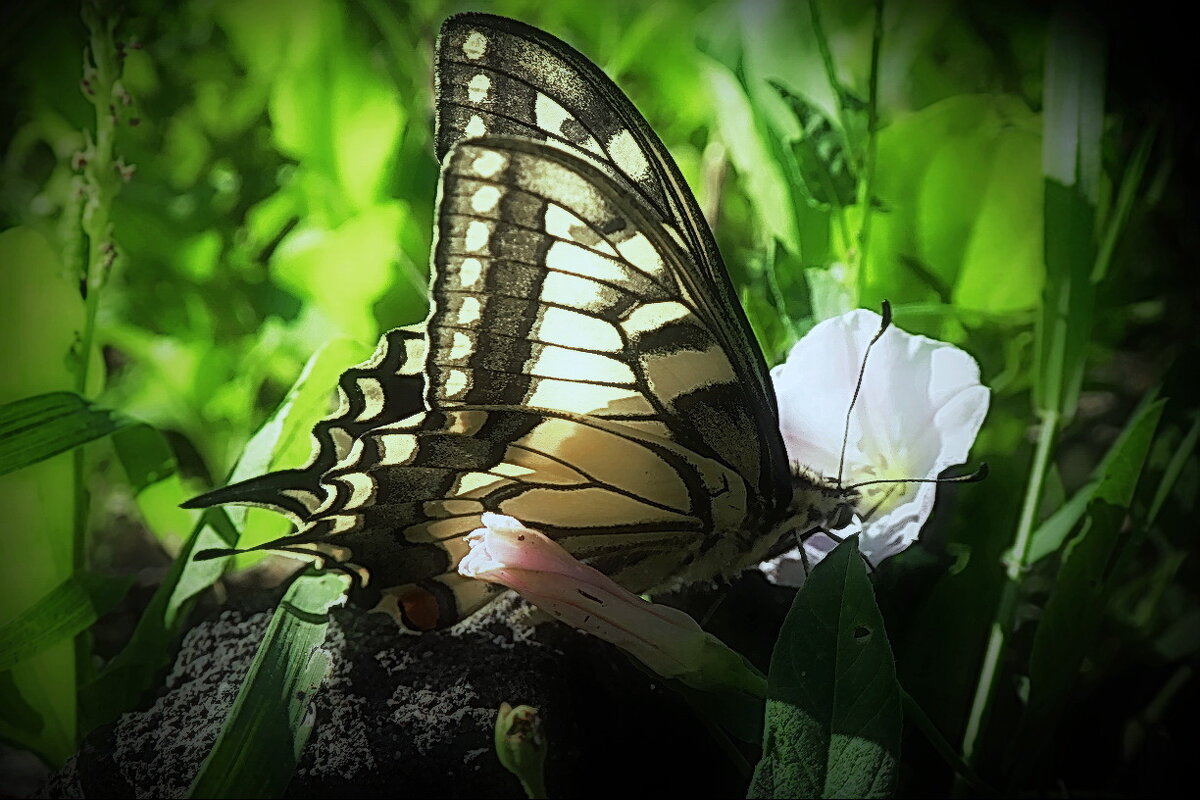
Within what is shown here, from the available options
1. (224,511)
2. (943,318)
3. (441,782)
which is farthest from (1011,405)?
(224,511)

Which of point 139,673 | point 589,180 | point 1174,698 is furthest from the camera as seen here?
point 1174,698

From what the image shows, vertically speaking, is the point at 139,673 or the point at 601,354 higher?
the point at 601,354

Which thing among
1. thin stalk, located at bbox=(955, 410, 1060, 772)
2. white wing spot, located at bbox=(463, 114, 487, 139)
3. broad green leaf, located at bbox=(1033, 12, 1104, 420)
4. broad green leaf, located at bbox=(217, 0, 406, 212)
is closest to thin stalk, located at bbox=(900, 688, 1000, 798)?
thin stalk, located at bbox=(955, 410, 1060, 772)

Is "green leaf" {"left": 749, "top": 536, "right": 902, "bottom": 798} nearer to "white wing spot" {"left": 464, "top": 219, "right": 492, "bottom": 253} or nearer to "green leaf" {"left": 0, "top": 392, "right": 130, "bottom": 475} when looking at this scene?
"white wing spot" {"left": 464, "top": 219, "right": 492, "bottom": 253}

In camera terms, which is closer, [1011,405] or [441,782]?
[441,782]

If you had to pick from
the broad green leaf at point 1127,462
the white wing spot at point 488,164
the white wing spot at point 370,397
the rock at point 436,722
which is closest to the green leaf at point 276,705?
the rock at point 436,722

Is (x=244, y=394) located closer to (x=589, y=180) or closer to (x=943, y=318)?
(x=589, y=180)

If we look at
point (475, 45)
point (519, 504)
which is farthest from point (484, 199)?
point (519, 504)
